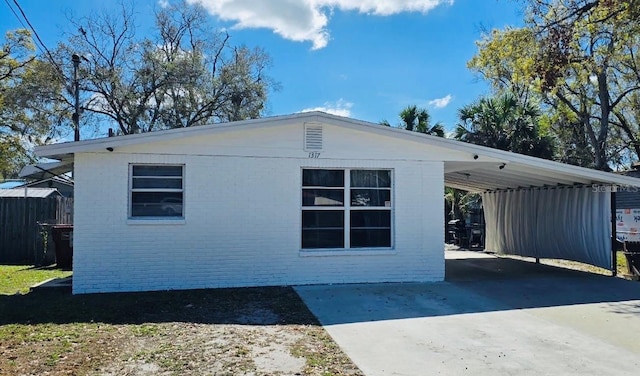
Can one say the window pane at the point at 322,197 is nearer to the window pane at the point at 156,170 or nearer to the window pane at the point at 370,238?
the window pane at the point at 370,238

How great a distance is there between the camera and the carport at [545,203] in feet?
34.3

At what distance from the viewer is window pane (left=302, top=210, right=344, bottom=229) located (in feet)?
31.7

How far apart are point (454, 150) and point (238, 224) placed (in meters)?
4.68

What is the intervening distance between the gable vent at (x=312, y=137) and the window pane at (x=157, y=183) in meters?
2.58

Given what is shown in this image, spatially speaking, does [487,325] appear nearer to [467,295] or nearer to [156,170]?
[467,295]

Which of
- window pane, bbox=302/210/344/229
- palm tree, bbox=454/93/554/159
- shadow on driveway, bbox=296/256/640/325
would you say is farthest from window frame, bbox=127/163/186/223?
palm tree, bbox=454/93/554/159

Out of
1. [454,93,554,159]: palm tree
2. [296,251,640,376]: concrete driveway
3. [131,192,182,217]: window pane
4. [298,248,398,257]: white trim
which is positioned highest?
[454,93,554,159]: palm tree

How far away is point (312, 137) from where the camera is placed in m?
9.55

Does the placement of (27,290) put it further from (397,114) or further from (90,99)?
(90,99)

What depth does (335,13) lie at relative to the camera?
16016mm

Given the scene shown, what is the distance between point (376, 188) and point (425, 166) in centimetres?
113

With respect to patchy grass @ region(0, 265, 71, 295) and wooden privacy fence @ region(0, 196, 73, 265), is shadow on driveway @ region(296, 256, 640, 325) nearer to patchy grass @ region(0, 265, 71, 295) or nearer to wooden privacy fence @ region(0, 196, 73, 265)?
patchy grass @ region(0, 265, 71, 295)

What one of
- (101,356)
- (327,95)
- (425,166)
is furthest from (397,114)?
(101,356)

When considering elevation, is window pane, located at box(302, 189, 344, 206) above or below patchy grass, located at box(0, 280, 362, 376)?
above
